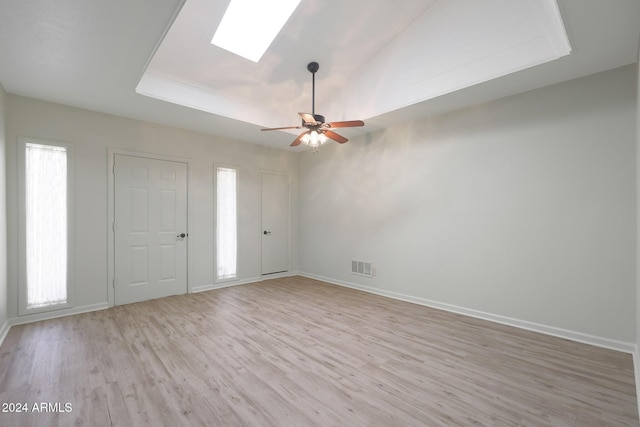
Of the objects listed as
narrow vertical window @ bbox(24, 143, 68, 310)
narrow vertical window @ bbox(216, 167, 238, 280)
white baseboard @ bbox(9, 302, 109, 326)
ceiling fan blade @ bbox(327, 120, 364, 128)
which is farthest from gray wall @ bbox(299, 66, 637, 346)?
narrow vertical window @ bbox(24, 143, 68, 310)

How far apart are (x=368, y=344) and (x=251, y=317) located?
5.12 ft

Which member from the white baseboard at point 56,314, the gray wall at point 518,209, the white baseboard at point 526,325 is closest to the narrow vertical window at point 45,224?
the white baseboard at point 56,314

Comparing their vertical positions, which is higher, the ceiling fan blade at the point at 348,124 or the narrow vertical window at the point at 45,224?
the ceiling fan blade at the point at 348,124

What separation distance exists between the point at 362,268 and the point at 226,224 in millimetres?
2586

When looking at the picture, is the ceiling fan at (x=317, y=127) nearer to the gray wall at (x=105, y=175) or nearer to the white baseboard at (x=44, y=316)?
the gray wall at (x=105, y=175)

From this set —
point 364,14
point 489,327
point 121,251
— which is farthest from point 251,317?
point 364,14

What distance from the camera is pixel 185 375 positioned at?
2305 millimetres

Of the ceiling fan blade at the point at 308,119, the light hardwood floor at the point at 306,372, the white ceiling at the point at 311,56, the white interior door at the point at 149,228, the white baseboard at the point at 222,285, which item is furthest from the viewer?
the white baseboard at the point at 222,285

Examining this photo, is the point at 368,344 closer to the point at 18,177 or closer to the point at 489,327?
the point at 489,327

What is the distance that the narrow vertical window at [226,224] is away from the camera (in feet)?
17.0

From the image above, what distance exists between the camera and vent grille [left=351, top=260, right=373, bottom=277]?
4.90 m

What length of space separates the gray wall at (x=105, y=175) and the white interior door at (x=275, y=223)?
156 millimetres

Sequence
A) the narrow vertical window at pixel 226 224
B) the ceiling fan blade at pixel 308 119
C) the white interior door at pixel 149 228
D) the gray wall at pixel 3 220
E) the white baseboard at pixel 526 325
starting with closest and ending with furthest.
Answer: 1. the white baseboard at pixel 526 325
2. the gray wall at pixel 3 220
3. the ceiling fan blade at pixel 308 119
4. the white interior door at pixel 149 228
5. the narrow vertical window at pixel 226 224

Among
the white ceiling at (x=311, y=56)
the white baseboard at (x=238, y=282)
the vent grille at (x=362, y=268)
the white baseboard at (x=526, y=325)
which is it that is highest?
the white ceiling at (x=311, y=56)
